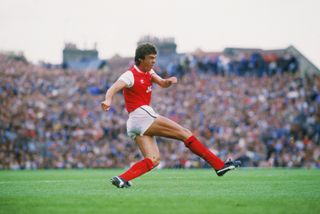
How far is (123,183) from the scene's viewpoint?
10.0m

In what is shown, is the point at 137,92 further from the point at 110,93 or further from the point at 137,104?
the point at 110,93

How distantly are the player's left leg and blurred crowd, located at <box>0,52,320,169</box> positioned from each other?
17.8 metres

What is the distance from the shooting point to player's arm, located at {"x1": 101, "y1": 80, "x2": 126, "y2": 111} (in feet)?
30.6

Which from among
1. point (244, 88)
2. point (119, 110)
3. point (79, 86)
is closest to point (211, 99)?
point (244, 88)

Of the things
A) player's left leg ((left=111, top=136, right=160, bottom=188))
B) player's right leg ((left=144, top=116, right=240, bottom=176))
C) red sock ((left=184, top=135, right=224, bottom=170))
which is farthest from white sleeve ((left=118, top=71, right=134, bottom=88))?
red sock ((left=184, top=135, right=224, bottom=170))

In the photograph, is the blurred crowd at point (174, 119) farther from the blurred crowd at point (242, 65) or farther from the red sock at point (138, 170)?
the red sock at point (138, 170)

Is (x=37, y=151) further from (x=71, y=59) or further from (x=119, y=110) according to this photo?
(x=71, y=59)

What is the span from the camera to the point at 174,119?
29469mm

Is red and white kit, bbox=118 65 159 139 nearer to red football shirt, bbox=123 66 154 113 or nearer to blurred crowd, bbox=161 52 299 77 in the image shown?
red football shirt, bbox=123 66 154 113

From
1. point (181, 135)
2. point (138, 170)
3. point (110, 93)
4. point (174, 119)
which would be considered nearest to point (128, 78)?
point (110, 93)

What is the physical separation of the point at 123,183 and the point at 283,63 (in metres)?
23.9

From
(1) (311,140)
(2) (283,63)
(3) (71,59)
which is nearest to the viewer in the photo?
(1) (311,140)

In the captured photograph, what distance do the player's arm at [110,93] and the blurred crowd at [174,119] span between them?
18.4 m

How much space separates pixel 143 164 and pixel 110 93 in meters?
1.30
